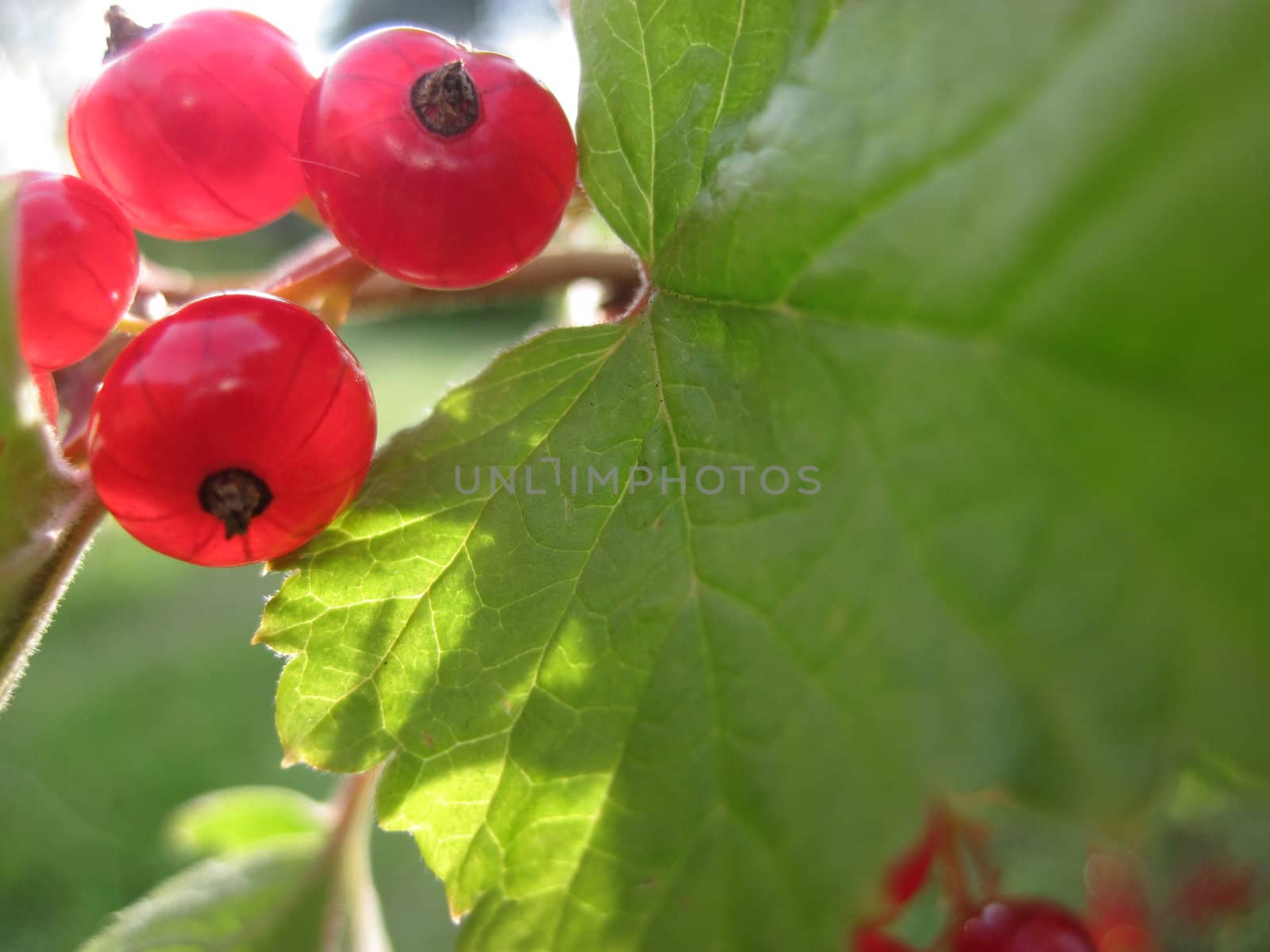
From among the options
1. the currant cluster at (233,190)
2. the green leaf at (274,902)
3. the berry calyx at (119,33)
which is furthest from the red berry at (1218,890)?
the berry calyx at (119,33)

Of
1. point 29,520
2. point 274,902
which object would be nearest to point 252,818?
point 274,902

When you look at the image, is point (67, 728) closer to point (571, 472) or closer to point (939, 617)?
point (571, 472)

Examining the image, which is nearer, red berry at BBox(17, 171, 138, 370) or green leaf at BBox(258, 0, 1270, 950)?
green leaf at BBox(258, 0, 1270, 950)

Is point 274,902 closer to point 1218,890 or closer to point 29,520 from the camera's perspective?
point 29,520

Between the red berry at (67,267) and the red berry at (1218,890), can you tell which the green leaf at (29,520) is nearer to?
the red berry at (67,267)

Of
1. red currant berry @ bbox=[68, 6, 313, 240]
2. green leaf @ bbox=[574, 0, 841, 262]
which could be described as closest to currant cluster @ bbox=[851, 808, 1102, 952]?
green leaf @ bbox=[574, 0, 841, 262]

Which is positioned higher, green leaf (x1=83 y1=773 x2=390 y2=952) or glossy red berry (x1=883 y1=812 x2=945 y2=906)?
green leaf (x1=83 y1=773 x2=390 y2=952)

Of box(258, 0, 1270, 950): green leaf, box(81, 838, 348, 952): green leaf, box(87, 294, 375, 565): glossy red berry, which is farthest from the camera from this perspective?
box(81, 838, 348, 952): green leaf

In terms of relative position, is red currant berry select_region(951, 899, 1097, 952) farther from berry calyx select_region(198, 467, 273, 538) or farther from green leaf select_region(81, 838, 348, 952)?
green leaf select_region(81, 838, 348, 952)
